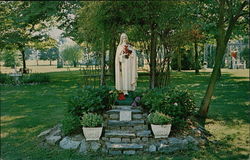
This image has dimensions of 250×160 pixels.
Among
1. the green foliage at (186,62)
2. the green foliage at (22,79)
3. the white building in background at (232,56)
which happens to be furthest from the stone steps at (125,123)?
the white building in background at (232,56)

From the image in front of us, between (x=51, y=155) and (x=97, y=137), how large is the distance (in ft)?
4.01

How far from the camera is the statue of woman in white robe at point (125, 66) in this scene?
851cm

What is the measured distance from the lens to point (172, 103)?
789cm

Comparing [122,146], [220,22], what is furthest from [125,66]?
[220,22]

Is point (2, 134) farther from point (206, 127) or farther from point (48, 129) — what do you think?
point (206, 127)

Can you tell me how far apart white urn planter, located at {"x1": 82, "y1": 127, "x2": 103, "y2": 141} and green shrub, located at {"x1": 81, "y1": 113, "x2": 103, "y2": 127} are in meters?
0.10

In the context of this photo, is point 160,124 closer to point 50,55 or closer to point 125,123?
point 125,123

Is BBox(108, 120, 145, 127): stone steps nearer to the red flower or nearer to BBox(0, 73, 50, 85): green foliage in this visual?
the red flower

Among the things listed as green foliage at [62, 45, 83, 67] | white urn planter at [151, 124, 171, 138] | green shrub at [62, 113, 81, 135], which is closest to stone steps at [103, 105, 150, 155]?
white urn planter at [151, 124, 171, 138]

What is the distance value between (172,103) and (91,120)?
2272mm

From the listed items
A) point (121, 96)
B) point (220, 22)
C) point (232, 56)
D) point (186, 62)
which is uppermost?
point (220, 22)

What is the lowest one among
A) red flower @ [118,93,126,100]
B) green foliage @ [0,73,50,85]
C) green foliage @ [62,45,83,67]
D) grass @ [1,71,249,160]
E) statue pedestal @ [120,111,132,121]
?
grass @ [1,71,249,160]

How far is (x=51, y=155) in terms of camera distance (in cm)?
680

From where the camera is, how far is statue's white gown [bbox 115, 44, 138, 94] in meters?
8.55
